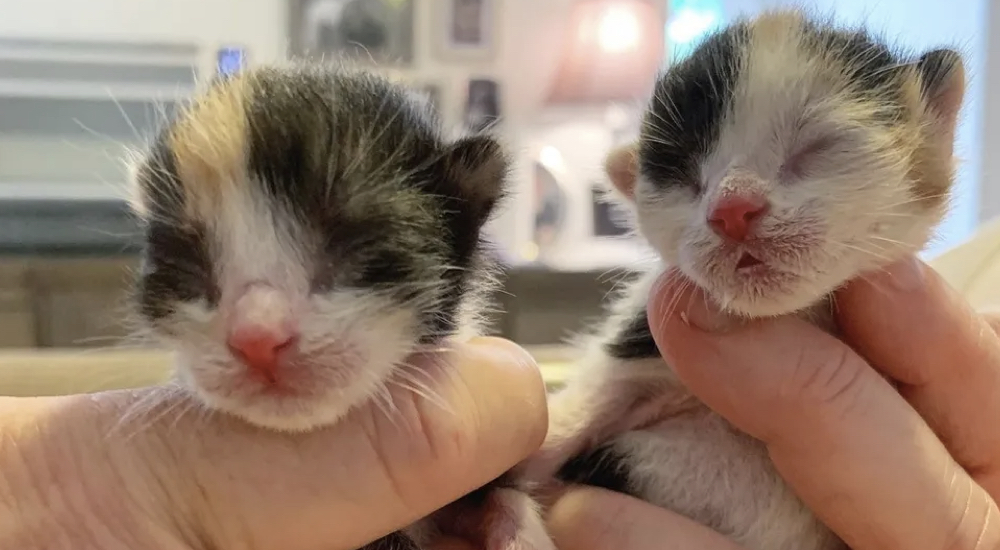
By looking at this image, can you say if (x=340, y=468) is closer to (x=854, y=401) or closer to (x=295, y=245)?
(x=295, y=245)

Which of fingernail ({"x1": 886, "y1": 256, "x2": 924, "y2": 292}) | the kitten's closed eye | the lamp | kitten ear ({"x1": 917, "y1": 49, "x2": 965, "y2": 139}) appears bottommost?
fingernail ({"x1": 886, "y1": 256, "x2": 924, "y2": 292})

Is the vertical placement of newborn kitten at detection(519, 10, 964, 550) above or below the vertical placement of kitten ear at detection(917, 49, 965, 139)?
below

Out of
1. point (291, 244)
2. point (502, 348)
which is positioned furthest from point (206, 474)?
point (502, 348)

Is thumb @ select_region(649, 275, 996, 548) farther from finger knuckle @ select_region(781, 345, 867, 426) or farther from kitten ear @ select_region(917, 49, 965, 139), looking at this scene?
kitten ear @ select_region(917, 49, 965, 139)

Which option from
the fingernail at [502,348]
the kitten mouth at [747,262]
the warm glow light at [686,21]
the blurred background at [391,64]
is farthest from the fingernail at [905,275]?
the warm glow light at [686,21]

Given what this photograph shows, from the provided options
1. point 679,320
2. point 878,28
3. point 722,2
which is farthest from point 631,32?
point 679,320

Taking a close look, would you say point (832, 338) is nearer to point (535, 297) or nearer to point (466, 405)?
point (466, 405)

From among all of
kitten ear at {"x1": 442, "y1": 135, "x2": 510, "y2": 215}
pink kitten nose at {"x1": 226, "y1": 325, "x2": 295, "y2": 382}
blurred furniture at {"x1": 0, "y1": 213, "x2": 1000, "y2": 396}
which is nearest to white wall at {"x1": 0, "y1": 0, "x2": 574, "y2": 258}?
blurred furniture at {"x1": 0, "y1": 213, "x2": 1000, "y2": 396}
